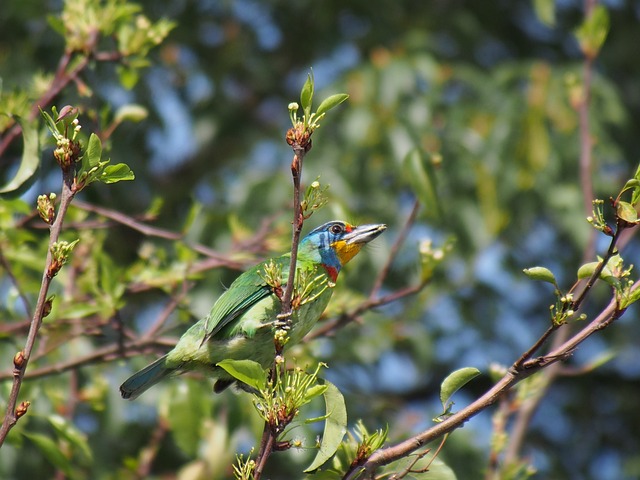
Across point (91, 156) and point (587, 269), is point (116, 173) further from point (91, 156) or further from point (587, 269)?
point (587, 269)

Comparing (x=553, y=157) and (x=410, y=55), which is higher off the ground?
(x=410, y=55)

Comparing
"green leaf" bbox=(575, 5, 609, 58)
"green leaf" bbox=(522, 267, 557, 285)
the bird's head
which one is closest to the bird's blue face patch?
the bird's head

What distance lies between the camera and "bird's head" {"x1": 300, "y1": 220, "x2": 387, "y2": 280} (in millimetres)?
3250

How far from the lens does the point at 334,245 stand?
3.29m

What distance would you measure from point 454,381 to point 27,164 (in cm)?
144

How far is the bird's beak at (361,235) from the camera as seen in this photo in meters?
3.18

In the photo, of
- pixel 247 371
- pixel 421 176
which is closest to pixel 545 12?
pixel 421 176

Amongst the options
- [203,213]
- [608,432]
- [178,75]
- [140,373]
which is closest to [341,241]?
[140,373]

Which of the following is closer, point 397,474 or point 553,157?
point 397,474

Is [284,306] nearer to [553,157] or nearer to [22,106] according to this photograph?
[22,106]

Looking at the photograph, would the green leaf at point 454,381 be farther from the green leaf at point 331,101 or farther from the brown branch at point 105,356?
the brown branch at point 105,356

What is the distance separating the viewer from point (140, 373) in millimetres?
3064

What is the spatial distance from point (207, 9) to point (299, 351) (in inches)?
148

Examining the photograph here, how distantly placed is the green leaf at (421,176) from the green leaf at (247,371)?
1.29 meters
